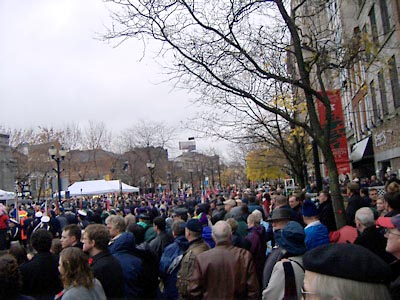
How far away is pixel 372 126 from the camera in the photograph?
2498 cm

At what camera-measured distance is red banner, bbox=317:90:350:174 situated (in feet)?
43.4

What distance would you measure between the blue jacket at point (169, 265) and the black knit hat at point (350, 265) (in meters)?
4.34

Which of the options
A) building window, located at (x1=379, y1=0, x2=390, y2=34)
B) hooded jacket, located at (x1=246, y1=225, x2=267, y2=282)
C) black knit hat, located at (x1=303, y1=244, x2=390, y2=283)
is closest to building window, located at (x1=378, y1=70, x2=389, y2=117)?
building window, located at (x1=379, y1=0, x2=390, y2=34)

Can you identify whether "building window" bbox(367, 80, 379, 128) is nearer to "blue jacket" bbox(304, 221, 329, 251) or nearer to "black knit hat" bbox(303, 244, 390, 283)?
"blue jacket" bbox(304, 221, 329, 251)

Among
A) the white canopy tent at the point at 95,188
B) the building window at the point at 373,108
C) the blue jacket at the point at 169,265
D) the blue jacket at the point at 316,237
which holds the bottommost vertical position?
the blue jacket at the point at 169,265

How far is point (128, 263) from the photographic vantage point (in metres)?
5.45

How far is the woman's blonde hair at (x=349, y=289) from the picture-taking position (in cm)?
172

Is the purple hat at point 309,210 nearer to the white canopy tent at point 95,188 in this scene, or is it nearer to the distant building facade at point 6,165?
the white canopy tent at point 95,188

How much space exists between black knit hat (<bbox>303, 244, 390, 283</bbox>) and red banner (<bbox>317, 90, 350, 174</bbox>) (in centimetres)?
1130

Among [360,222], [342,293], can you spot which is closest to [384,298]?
[342,293]

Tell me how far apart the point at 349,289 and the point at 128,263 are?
4.13 m

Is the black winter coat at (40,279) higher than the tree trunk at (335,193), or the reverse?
the tree trunk at (335,193)

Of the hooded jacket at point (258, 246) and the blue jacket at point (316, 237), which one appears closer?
the blue jacket at point (316, 237)

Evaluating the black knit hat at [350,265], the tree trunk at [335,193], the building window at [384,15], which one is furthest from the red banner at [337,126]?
the black knit hat at [350,265]
